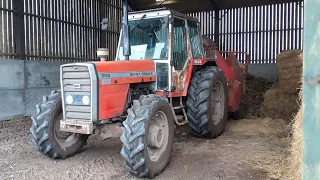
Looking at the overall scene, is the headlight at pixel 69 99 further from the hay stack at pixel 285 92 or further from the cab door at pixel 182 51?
the hay stack at pixel 285 92

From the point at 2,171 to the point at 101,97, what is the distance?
5.43 ft

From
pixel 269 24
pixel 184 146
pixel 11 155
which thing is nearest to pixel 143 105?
pixel 184 146

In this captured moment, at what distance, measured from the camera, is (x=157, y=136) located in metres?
4.34

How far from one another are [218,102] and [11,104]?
4934mm

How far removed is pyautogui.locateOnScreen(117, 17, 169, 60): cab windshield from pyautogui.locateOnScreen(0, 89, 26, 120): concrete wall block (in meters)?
3.98

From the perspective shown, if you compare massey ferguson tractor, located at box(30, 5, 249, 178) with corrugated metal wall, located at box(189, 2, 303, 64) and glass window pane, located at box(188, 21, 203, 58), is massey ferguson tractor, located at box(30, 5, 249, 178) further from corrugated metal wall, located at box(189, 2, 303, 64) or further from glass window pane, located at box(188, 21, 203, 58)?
corrugated metal wall, located at box(189, 2, 303, 64)

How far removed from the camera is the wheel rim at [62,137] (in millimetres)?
4715

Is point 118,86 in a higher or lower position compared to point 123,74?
lower

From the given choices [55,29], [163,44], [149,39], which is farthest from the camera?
[55,29]

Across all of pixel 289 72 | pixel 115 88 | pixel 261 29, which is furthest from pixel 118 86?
pixel 261 29

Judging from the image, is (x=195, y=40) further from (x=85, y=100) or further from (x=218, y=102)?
(x=85, y=100)

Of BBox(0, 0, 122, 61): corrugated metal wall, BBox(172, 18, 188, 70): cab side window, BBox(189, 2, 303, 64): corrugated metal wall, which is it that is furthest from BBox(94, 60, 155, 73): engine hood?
BBox(189, 2, 303, 64): corrugated metal wall

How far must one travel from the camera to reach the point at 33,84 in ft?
28.3

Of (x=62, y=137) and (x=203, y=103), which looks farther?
(x=203, y=103)
